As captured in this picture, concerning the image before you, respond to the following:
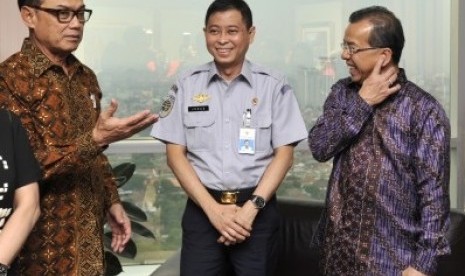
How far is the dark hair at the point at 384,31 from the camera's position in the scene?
2170 mm

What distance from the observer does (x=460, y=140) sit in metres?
4.70

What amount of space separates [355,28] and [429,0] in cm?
276

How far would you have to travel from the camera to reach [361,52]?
7.18 ft

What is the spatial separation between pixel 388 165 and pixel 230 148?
2.14 feet

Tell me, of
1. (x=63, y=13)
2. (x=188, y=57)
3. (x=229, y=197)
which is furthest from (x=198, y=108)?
(x=188, y=57)

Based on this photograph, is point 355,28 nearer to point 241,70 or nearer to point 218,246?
point 241,70

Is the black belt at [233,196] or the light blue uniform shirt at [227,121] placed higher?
the light blue uniform shirt at [227,121]

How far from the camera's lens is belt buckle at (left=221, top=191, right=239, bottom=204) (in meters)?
2.52

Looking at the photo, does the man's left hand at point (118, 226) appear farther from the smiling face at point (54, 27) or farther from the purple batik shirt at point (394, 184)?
the purple batik shirt at point (394, 184)

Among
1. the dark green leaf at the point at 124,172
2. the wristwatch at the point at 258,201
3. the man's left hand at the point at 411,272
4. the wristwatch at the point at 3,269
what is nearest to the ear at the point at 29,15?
the wristwatch at the point at 3,269

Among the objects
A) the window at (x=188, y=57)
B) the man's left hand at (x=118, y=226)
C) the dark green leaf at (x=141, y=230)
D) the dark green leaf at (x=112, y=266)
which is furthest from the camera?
the window at (x=188, y=57)

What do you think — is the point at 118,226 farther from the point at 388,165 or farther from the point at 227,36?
the point at 388,165

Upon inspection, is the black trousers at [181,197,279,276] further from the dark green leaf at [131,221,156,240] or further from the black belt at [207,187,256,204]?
the dark green leaf at [131,221,156,240]

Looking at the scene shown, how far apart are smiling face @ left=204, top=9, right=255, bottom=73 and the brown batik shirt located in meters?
0.59
